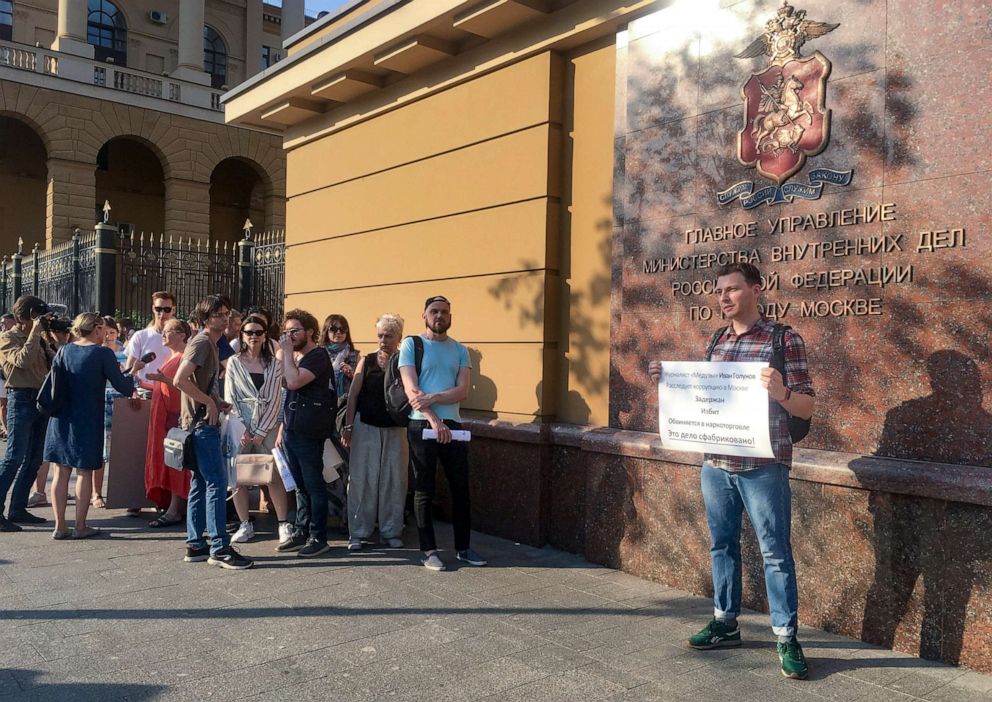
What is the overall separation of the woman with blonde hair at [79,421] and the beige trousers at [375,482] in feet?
6.47

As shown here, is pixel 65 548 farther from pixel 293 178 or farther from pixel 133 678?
pixel 293 178

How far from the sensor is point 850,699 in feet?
12.4

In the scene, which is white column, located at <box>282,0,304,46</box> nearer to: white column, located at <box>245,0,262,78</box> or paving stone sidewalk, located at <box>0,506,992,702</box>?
white column, located at <box>245,0,262,78</box>

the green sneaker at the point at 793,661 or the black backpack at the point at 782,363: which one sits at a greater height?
the black backpack at the point at 782,363

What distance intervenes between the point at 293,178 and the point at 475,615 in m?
6.54


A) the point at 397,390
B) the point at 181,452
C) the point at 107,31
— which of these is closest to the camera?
the point at 181,452

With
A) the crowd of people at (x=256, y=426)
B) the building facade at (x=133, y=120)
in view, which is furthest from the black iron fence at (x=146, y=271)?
the building facade at (x=133, y=120)

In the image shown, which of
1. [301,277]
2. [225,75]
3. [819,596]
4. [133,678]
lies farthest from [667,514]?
[225,75]

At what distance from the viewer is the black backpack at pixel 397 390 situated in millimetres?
5977

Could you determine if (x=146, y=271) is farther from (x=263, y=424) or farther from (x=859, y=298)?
(x=859, y=298)

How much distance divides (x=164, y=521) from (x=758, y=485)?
200 inches

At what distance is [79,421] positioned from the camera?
6.55 m

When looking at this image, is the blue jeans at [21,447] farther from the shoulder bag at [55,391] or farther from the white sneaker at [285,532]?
the white sneaker at [285,532]

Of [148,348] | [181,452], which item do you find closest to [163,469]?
[148,348]
